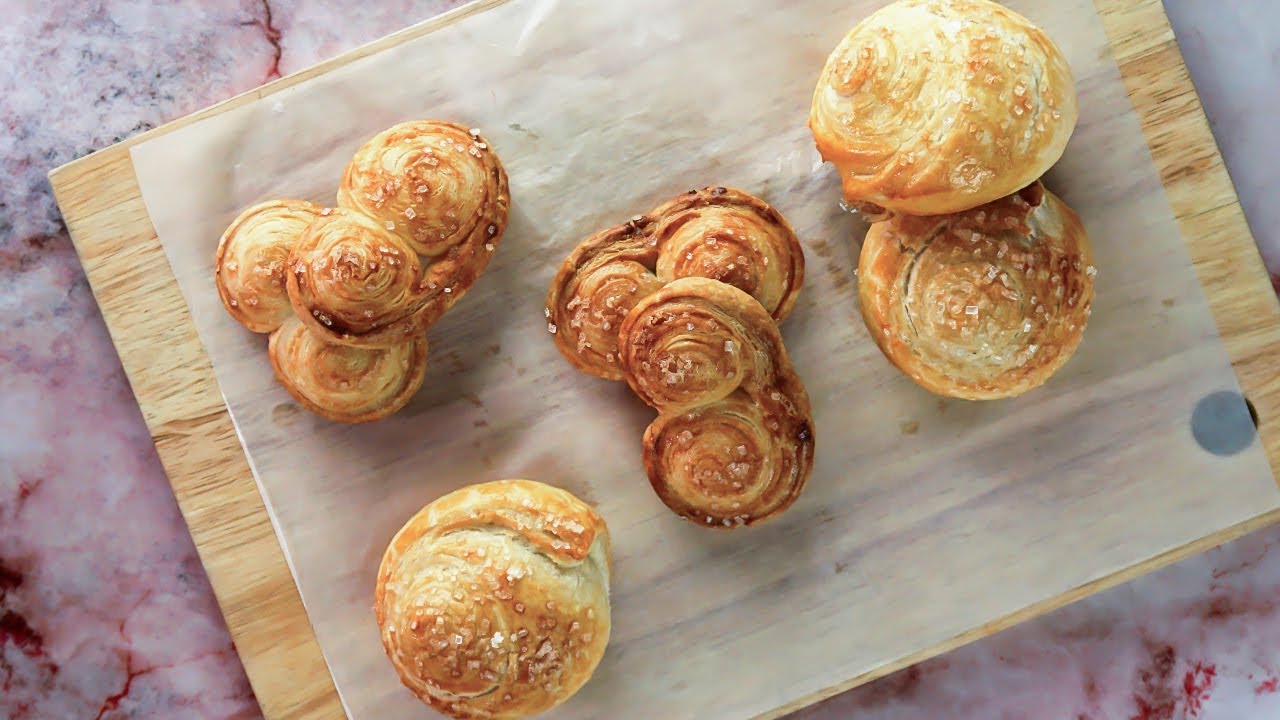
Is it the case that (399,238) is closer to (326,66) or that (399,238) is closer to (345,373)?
(345,373)

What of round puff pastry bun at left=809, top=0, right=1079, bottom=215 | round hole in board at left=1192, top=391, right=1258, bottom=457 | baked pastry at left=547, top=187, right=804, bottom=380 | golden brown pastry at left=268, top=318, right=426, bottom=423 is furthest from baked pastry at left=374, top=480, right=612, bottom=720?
round hole in board at left=1192, top=391, right=1258, bottom=457

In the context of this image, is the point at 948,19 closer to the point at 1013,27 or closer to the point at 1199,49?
the point at 1013,27

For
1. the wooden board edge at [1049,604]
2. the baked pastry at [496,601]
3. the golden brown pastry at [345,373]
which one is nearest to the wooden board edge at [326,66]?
the golden brown pastry at [345,373]

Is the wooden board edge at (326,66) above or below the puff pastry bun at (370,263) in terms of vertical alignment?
above

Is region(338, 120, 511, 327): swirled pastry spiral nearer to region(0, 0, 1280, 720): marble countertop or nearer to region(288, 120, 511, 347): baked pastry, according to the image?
region(288, 120, 511, 347): baked pastry

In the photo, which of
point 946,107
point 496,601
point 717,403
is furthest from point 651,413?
point 946,107

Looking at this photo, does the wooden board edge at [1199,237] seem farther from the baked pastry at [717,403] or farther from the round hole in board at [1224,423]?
the baked pastry at [717,403]
